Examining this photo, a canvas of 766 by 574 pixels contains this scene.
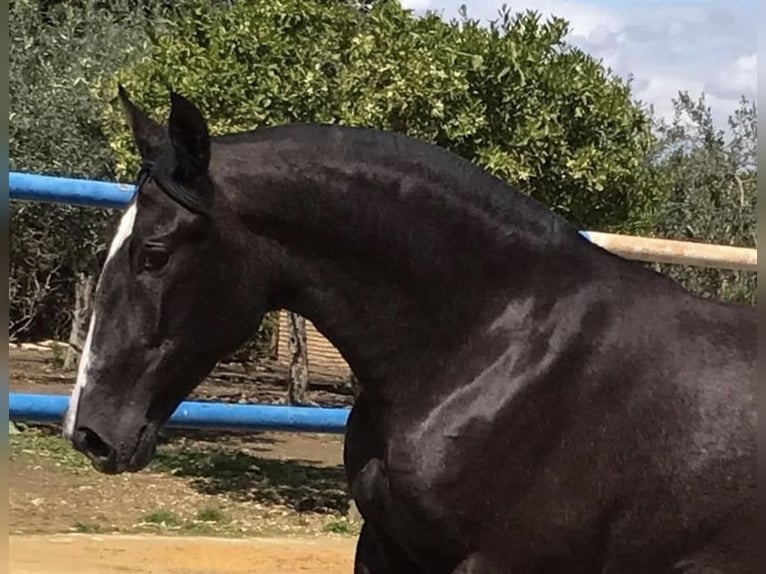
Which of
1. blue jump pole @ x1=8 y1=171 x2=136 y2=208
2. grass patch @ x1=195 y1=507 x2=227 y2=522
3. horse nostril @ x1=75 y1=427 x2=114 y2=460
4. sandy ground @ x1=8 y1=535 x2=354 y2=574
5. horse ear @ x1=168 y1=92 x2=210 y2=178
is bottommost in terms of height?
grass patch @ x1=195 y1=507 x2=227 y2=522

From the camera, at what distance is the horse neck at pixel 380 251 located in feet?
7.67

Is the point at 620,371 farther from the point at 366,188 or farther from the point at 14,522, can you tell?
the point at 14,522

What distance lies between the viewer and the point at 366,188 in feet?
7.72

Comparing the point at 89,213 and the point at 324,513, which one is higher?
the point at 89,213

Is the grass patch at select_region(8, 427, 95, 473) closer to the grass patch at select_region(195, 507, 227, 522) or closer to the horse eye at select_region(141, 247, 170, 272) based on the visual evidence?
the grass patch at select_region(195, 507, 227, 522)

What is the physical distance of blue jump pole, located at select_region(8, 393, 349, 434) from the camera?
11.3ft

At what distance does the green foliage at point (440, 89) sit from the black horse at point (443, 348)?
4560 millimetres

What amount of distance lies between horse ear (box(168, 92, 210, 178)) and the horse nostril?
1.64 feet

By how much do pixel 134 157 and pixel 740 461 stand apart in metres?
5.96

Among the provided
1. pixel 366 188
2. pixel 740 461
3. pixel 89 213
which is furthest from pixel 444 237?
pixel 89 213

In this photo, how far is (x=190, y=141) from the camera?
88.4 inches

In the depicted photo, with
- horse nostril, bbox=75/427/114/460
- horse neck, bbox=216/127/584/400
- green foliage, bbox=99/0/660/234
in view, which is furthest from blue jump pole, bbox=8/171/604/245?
green foliage, bbox=99/0/660/234

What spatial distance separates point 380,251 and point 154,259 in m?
0.42

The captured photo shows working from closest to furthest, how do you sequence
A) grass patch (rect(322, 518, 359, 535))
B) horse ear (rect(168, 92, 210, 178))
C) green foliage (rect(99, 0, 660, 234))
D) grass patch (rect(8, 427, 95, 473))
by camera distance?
1. horse ear (rect(168, 92, 210, 178))
2. grass patch (rect(322, 518, 359, 535))
3. green foliage (rect(99, 0, 660, 234))
4. grass patch (rect(8, 427, 95, 473))
